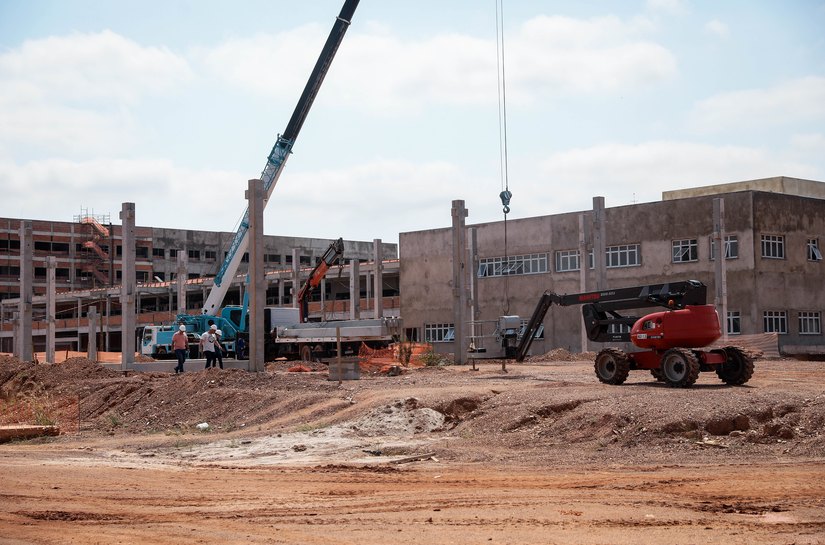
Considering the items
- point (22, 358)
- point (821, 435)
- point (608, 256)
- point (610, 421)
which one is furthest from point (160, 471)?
point (608, 256)

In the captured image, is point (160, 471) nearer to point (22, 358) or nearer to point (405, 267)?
point (22, 358)

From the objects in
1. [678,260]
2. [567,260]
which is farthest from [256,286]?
[567,260]

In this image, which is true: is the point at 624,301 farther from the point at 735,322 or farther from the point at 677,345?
the point at 735,322

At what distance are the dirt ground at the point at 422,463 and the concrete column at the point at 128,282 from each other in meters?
7.04

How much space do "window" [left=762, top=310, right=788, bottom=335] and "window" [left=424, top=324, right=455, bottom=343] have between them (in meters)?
19.1

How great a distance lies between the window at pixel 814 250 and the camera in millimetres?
53594

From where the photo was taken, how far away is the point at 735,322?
168ft

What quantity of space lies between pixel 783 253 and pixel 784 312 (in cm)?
303

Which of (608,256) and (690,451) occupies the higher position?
(608,256)

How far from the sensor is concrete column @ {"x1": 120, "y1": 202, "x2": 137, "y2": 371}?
34.8 meters

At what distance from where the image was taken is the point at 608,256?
55438mm

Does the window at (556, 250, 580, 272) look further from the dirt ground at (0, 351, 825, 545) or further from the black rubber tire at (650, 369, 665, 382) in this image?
the black rubber tire at (650, 369, 665, 382)

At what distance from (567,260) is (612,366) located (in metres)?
34.4

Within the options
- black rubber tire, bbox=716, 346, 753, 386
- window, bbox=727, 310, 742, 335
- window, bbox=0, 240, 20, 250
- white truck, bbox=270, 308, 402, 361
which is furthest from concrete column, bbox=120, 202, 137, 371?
window, bbox=0, 240, 20, 250
